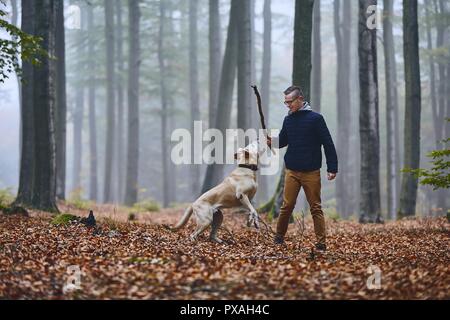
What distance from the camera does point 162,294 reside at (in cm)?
591

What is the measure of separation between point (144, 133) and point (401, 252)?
1952 inches

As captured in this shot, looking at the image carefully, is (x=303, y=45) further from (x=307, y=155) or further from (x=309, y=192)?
(x=309, y=192)

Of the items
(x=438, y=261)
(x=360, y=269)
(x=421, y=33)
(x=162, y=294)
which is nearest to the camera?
(x=162, y=294)

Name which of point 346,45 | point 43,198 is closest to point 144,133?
point 346,45

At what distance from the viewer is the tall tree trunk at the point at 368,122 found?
15.8 m

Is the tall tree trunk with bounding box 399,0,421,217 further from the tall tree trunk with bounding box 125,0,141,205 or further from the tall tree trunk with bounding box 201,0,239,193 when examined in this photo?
the tall tree trunk with bounding box 125,0,141,205

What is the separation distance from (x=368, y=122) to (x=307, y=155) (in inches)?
291

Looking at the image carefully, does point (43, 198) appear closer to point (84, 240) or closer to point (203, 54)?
point (84, 240)

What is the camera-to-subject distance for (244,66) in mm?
19484

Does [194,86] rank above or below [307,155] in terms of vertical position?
above

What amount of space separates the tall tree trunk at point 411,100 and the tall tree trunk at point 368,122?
2203 millimetres

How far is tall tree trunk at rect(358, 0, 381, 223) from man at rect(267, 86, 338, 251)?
6.99 meters

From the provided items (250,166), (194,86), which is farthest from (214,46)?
(250,166)

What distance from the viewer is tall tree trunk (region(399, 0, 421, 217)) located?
17.6 metres
